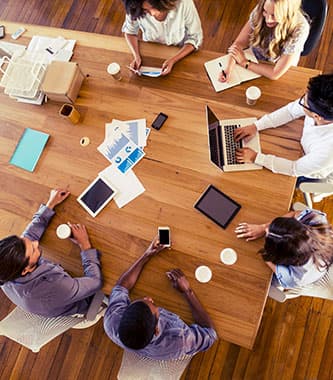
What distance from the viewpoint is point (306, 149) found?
1750 mm

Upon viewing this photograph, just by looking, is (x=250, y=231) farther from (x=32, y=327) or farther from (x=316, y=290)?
(x=32, y=327)

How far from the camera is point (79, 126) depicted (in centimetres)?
206

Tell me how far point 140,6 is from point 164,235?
A: 1152 millimetres

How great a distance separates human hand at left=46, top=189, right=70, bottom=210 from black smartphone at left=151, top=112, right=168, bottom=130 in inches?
23.0

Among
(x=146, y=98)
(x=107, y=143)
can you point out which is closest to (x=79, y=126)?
(x=107, y=143)

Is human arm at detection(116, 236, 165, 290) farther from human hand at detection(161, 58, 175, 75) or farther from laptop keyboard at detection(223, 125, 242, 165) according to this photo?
human hand at detection(161, 58, 175, 75)

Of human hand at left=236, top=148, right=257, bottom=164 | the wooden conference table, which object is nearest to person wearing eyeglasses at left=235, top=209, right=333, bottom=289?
the wooden conference table

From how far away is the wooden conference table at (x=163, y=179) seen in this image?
1665mm

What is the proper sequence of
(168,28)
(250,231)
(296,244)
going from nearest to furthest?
(296,244)
(250,231)
(168,28)

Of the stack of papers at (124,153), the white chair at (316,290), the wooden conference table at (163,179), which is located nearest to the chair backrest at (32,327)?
the wooden conference table at (163,179)

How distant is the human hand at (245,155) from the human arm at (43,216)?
2.97 feet

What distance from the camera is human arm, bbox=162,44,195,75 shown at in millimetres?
2016

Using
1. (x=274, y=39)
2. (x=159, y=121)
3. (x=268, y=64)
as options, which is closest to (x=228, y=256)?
(x=159, y=121)

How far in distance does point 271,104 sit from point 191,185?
590 mm
